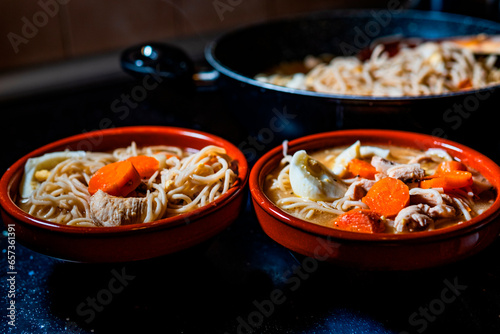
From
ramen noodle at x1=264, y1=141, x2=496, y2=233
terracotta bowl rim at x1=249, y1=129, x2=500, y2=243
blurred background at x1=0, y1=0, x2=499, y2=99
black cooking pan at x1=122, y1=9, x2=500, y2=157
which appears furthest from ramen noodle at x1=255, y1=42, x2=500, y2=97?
blurred background at x1=0, y1=0, x2=499, y2=99

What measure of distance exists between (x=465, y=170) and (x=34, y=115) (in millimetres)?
1718

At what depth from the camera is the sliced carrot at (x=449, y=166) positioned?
45.2 inches

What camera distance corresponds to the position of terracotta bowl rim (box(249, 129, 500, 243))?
2.98 ft

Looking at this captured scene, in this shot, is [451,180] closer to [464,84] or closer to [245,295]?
[245,295]

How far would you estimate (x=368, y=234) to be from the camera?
36.0 inches

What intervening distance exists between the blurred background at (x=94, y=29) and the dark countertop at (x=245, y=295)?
1.69 m

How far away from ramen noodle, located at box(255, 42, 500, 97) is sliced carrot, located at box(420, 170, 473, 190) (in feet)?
1.94

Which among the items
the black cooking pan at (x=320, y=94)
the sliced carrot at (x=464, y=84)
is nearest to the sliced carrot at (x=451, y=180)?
the black cooking pan at (x=320, y=94)

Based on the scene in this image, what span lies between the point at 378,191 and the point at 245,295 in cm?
37

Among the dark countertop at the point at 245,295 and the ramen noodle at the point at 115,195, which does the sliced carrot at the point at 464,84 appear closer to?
the dark countertop at the point at 245,295

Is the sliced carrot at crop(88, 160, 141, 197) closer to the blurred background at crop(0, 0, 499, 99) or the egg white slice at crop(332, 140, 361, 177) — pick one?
the egg white slice at crop(332, 140, 361, 177)

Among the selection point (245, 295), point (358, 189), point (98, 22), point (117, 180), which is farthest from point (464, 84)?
point (98, 22)

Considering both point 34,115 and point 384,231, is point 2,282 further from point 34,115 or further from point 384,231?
point 34,115

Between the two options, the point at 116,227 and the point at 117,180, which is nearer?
the point at 116,227
